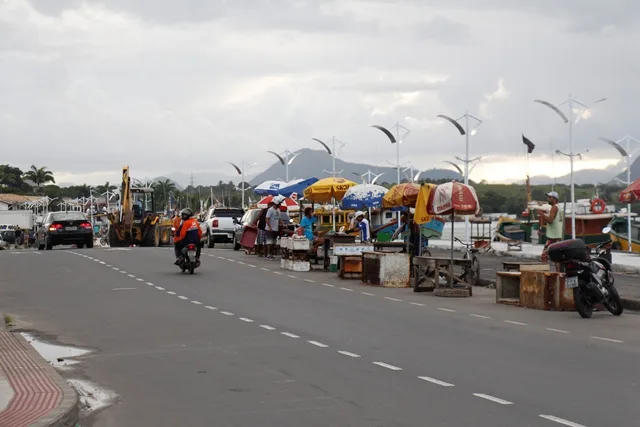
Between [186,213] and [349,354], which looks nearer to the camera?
[349,354]

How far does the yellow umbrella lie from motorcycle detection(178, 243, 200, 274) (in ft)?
21.1

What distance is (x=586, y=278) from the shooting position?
650 inches

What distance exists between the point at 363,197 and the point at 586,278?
13.4 metres

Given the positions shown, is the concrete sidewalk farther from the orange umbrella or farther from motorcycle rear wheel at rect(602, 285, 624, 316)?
the orange umbrella

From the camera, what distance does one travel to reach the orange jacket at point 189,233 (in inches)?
1062

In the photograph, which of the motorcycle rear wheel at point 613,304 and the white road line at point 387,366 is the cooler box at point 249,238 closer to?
the motorcycle rear wheel at point 613,304

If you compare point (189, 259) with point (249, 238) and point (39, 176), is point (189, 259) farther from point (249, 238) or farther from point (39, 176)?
point (39, 176)

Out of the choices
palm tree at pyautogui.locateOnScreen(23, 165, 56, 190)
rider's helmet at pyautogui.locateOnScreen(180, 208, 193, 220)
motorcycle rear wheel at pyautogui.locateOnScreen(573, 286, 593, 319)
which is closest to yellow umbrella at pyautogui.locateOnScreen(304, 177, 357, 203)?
rider's helmet at pyautogui.locateOnScreen(180, 208, 193, 220)

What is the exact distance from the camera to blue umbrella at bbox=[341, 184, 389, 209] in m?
29.3

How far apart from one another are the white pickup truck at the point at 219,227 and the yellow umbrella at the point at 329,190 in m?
14.3

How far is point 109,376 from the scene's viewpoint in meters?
11.1

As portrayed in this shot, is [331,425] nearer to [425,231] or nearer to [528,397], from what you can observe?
[528,397]

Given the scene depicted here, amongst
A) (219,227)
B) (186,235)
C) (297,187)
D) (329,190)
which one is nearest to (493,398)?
(186,235)

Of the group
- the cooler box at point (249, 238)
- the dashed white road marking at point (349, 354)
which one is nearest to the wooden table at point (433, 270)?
the dashed white road marking at point (349, 354)
